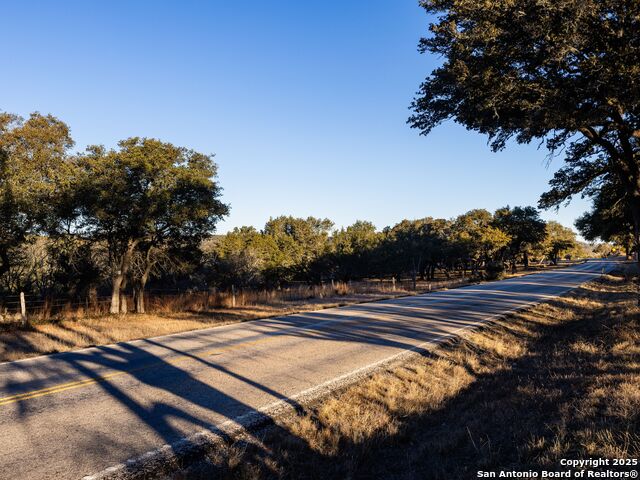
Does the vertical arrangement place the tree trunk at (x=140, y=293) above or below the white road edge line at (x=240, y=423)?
above

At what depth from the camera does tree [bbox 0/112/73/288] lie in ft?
52.5

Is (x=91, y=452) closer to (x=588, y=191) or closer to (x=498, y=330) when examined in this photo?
(x=498, y=330)

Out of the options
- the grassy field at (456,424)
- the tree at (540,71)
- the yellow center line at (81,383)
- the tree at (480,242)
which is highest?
the tree at (540,71)

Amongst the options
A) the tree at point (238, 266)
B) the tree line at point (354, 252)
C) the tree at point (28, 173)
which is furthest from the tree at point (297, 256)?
the tree at point (28, 173)

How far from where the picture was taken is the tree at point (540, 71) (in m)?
9.46

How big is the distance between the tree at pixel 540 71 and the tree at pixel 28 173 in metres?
15.9

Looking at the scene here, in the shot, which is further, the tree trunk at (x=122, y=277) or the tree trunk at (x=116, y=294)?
the tree trunk at (x=122, y=277)

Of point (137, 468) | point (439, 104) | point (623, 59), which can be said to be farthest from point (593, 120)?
point (137, 468)

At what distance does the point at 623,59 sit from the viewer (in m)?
9.48

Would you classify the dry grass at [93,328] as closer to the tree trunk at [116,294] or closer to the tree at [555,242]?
the tree trunk at [116,294]

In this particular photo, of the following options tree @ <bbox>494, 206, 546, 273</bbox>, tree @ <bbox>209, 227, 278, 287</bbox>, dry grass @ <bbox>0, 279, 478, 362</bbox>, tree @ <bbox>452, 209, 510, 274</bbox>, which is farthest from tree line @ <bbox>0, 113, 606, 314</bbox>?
tree @ <bbox>494, 206, 546, 273</bbox>

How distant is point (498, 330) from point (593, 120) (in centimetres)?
717

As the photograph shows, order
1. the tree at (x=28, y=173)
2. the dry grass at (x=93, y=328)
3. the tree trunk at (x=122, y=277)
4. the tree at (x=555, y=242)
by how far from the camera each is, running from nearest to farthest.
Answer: the dry grass at (x=93, y=328), the tree at (x=28, y=173), the tree trunk at (x=122, y=277), the tree at (x=555, y=242)

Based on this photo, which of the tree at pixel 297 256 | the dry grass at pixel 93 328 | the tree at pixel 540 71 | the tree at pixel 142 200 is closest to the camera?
the tree at pixel 540 71
